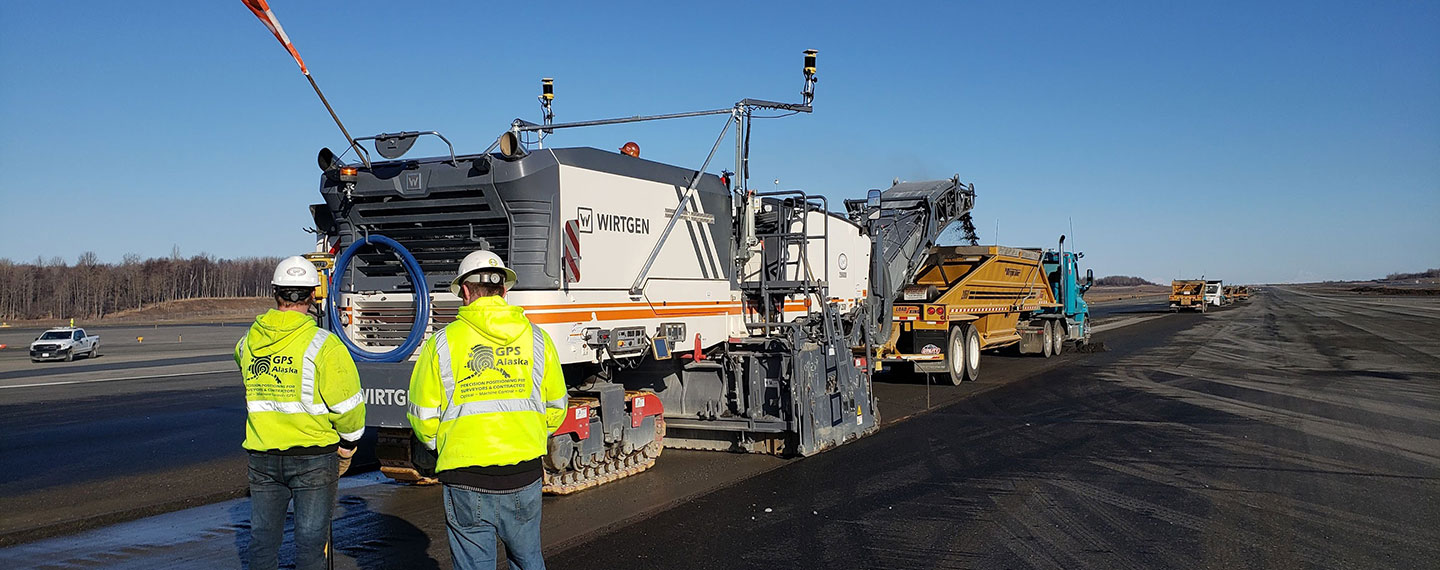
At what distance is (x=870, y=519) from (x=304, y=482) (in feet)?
13.1

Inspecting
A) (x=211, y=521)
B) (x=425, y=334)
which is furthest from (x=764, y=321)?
(x=211, y=521)

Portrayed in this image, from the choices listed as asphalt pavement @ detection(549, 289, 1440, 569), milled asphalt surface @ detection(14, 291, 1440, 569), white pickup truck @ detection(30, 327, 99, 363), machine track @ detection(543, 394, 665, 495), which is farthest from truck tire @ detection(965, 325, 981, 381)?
white pickup truck @ detection(30, 327, 99, 363)

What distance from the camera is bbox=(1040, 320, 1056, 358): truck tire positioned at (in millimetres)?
22375

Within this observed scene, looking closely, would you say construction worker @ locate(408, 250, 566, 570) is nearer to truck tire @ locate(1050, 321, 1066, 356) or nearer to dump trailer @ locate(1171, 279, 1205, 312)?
truck tire @ locate(1050, 321, 1066, 356)

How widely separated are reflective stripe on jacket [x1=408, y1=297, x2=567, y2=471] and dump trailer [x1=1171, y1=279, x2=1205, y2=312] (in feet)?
190

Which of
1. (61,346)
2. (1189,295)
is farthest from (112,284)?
(1189,295)

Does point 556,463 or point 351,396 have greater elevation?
point 351,396

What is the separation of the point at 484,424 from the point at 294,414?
1080 millimetres

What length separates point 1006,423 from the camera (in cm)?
1158

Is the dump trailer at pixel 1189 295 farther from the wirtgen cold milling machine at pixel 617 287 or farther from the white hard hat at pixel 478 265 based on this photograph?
the white hard hat at pixel 478 265

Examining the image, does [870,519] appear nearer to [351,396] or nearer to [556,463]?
[556,463]

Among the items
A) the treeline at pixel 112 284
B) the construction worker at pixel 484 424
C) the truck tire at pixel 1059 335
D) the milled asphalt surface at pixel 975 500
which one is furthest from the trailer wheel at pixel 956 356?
the treeline at pixel 112 284

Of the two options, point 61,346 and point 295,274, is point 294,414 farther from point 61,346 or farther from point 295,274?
point 61,346

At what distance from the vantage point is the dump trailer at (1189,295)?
5453 cm
